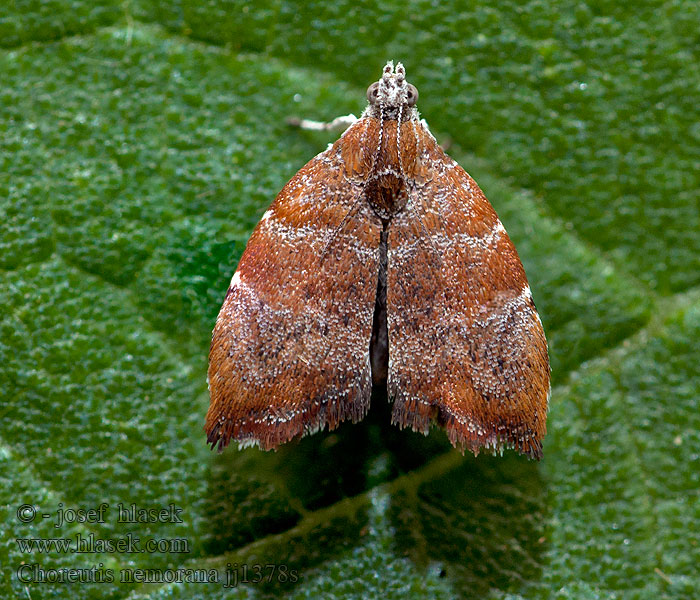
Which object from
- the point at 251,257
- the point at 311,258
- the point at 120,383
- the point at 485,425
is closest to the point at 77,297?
the point at 120,383

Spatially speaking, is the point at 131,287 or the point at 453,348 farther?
the point at 131,287

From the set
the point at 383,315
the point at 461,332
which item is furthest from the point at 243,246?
the point at 461,332

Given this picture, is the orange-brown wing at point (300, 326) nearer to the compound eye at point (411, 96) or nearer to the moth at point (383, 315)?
the moth at point (383, 315)

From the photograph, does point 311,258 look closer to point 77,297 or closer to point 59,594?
point 77,297

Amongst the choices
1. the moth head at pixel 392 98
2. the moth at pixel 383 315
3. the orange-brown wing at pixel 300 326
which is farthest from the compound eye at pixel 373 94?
the orange-brown wing at pixel 300 326

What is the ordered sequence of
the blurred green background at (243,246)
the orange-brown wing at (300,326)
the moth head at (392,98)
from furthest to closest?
the blurred green background at (243,246) < the moth head at (392,98) < the orange-brown wing at (300,326)

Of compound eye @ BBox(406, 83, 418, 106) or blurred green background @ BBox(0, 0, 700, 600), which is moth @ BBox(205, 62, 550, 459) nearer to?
compound eye @ BBox(406, 83, 418, 106)

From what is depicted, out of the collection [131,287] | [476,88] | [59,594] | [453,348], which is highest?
[476,88]
